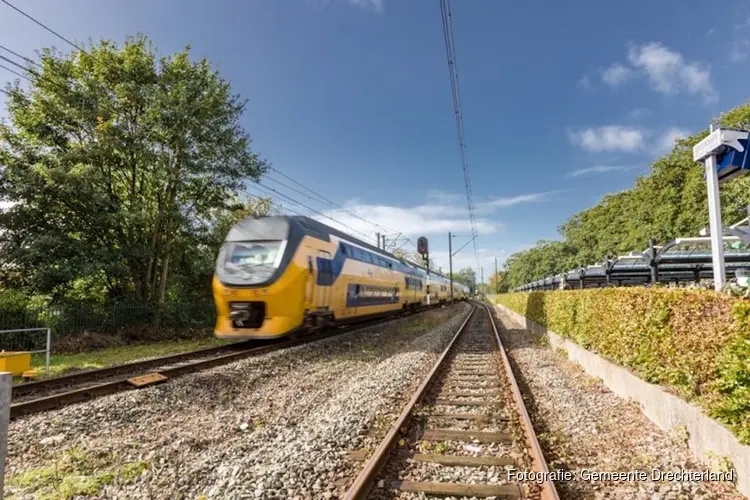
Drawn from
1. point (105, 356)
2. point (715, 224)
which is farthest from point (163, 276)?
point (715, 224)

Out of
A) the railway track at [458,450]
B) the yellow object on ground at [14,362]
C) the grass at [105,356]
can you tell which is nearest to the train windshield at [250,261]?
the grass at [105,356]

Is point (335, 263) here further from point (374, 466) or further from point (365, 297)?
point (374, 466)

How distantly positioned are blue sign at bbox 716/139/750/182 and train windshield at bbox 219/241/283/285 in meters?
9.50

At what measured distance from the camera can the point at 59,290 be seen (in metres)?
14.7

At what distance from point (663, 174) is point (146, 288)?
4174 cm

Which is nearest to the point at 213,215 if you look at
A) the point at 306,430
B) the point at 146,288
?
the point at 146,288

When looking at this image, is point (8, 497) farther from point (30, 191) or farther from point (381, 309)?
point (381, 309)

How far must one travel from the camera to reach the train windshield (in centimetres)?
1103

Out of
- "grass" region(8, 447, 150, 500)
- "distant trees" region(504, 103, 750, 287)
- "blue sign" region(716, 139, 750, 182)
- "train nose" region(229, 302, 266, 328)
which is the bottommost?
"grass" region(8, 447, 150, 500)

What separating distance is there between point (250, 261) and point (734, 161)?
10523 millimetres

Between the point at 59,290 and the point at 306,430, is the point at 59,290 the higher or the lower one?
the higher one

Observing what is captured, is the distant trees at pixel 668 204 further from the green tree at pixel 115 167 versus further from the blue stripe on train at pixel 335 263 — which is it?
the green tree at pixel 115 167

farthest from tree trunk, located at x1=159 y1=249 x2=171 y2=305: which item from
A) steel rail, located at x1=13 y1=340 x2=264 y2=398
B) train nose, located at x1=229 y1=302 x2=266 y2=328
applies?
train nose, located at x1=229 y1=302 x2=266 y2=328

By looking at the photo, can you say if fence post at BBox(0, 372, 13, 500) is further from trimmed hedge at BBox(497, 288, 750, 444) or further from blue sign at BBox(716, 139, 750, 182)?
blue sign at BBox(716, 139, 750, 182)
